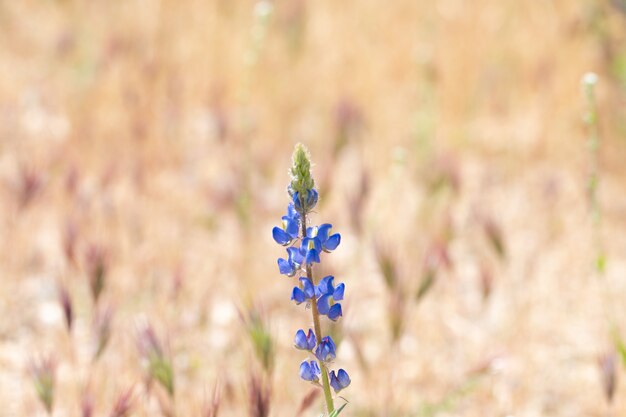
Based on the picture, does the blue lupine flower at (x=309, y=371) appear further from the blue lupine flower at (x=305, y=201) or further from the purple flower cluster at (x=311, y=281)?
the blue lupine flower at (x=305, y=201)

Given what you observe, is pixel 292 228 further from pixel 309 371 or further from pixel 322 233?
pixel 309 371

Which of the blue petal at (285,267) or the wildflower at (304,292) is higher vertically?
the blue petal at (285,267)

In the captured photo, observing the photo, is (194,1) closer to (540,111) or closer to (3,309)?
(540,111)

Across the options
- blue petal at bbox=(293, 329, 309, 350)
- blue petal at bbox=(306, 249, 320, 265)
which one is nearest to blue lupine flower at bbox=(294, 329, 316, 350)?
blue petal at bbox=(293, 329, 309, 350)

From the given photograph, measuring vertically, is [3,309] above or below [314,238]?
above

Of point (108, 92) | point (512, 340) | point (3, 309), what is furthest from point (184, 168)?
point (512, 340)

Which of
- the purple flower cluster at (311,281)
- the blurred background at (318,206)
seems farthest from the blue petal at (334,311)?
the blurred background at (318,206)

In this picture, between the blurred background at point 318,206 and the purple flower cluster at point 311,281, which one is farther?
the blurred background at point 318,206
